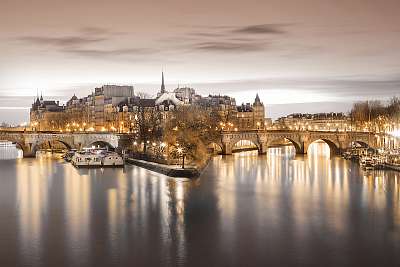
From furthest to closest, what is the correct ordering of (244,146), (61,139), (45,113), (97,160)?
(45,113) → (244,146) → (61,139) → (97,160)

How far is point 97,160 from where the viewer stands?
182 ft

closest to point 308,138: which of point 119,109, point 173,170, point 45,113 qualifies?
point 173,170

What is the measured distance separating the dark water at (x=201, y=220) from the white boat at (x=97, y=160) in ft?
30.2

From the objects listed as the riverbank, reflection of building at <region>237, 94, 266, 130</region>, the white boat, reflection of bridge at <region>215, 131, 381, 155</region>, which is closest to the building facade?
reflection of building at <region>237, 94, 266, 130</region>

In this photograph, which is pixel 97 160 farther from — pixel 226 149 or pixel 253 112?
pixel 253 112

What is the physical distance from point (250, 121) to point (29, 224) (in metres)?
100

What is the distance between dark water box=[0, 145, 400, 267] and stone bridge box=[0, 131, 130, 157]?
23.0 m

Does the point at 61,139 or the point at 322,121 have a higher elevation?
the point at 322,121

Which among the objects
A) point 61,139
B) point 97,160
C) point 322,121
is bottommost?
point 97,160

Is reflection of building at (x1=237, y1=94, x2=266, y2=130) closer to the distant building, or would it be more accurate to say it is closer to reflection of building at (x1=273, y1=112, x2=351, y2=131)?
reflection of building at (x1=273, y1=112, x2=351, y2=131)

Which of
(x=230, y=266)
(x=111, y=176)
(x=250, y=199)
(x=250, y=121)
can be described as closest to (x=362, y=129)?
(x=250, y=121)

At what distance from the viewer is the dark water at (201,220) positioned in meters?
21.2

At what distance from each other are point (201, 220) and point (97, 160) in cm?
2995

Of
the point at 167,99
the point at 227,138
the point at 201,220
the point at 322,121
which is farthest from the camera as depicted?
the point at 322,121
